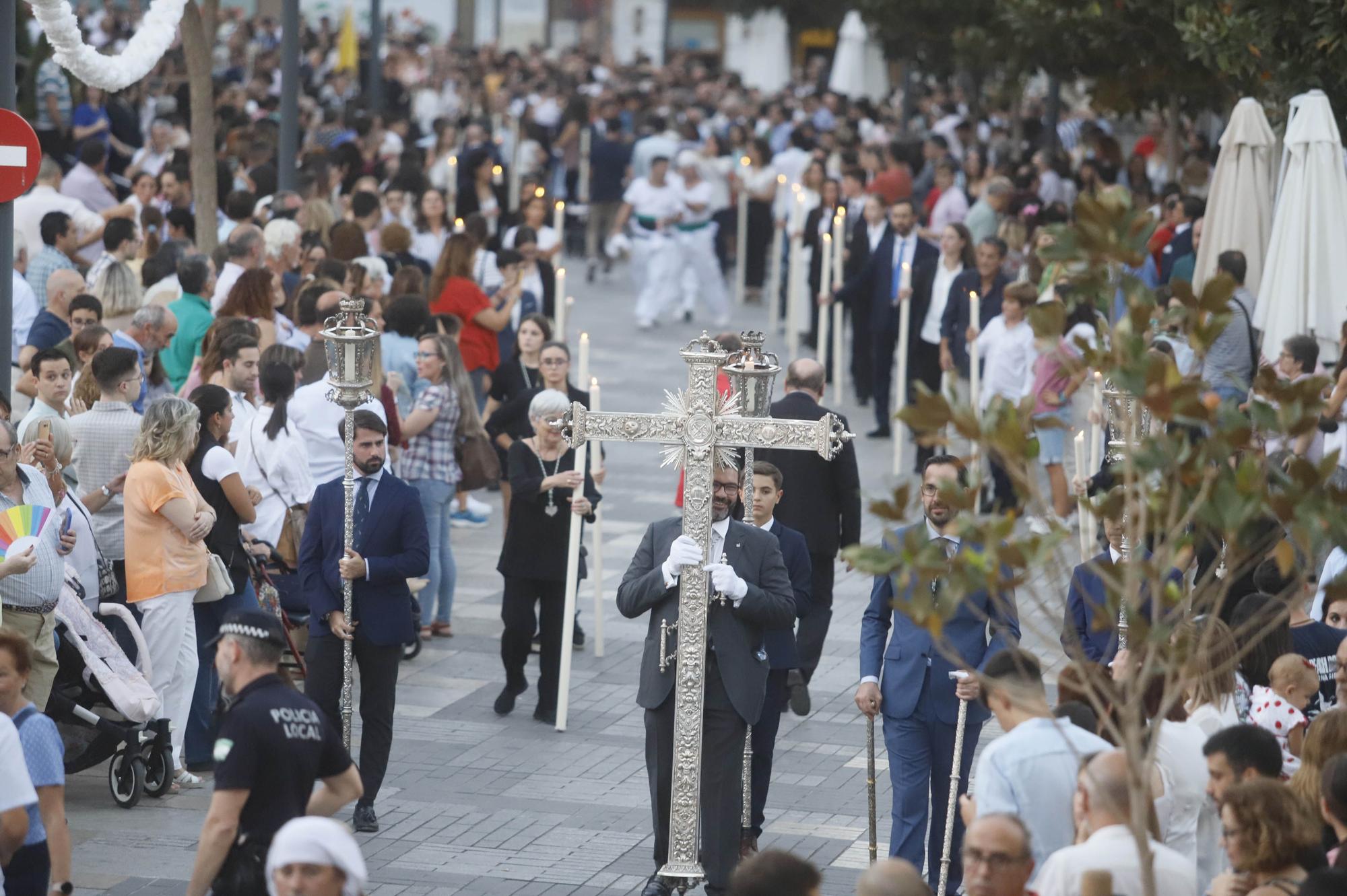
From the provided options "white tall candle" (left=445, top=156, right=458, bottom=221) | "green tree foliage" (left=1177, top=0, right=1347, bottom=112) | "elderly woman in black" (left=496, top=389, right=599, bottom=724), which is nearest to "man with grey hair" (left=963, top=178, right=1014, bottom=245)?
"green tree foliage" (left=1177, top=0, right=1347, bottom=112)

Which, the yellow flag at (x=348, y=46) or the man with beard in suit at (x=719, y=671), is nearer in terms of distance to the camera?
the man with beard in suit at (x=719, y=671)

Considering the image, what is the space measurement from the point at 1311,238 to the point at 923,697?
6.28 metres

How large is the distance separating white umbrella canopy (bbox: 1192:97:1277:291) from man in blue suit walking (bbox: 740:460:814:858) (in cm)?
619

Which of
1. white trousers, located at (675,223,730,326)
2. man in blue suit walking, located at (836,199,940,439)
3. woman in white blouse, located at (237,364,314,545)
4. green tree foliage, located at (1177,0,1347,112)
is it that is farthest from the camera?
white trousers, located at (675,223,730,326)

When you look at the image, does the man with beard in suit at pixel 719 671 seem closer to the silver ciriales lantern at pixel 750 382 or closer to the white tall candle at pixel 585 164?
the silver ciriales lantern at pixel 750 382

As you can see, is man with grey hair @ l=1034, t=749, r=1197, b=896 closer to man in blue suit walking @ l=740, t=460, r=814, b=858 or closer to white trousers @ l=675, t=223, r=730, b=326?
man in blue suit walking @ l=740, t=460, r=814, b=858

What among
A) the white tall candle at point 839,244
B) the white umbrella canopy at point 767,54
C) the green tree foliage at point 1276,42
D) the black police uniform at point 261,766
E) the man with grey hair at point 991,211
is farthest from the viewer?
the white umbrella canopy at point 767,54

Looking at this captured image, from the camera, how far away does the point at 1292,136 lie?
41.5 feet

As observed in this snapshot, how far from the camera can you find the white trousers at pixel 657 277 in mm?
22875

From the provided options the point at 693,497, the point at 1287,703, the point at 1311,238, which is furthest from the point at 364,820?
the point at 1311,238

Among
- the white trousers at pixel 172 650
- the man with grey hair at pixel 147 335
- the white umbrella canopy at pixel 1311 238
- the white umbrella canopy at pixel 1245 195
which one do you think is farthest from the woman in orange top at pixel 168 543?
the white umbrella canopy at pixel 1245 195

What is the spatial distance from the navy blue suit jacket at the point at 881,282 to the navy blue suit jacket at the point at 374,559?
31.7ft

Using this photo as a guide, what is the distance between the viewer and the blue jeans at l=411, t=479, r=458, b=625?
11.6 metres

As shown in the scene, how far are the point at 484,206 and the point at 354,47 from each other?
20.3 metres
